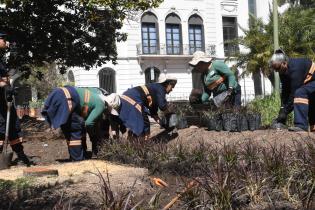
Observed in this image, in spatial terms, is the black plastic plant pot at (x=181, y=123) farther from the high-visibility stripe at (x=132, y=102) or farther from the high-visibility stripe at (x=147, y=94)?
the high-visibility stripe at (x=132, y=102)

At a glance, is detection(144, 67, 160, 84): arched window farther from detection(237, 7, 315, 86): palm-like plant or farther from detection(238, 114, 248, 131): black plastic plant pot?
detection(238, 114, 248, 131): black plastic plant pot

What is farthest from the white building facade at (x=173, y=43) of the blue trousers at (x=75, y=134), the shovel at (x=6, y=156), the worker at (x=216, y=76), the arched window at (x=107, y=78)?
the blue trousers at (x=75, y=134)

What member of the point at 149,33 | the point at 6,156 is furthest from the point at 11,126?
the point at 149,33

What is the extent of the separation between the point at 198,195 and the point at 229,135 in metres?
4.10

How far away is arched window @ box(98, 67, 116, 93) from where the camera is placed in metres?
39.5

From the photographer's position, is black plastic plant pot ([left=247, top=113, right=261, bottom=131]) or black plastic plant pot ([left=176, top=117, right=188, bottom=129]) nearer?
black plastic plant pot ([left=247, top=113, right=261, bottom=131])

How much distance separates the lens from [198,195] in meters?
3.79

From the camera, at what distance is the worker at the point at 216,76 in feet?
27.6

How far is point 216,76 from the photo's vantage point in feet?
28.1

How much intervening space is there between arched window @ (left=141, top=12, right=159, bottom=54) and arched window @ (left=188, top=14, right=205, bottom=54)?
10.9 ft

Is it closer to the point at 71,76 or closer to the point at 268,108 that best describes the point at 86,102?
the point at 268,108

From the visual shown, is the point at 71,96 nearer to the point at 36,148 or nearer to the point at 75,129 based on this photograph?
the point at 75,129

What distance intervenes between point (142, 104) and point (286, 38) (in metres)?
26.1

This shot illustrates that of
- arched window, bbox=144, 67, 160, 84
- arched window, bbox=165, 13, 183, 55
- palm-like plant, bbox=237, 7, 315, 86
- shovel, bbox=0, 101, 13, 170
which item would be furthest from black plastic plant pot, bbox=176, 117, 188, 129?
arched window, bbox=165, 13, 183, 55
